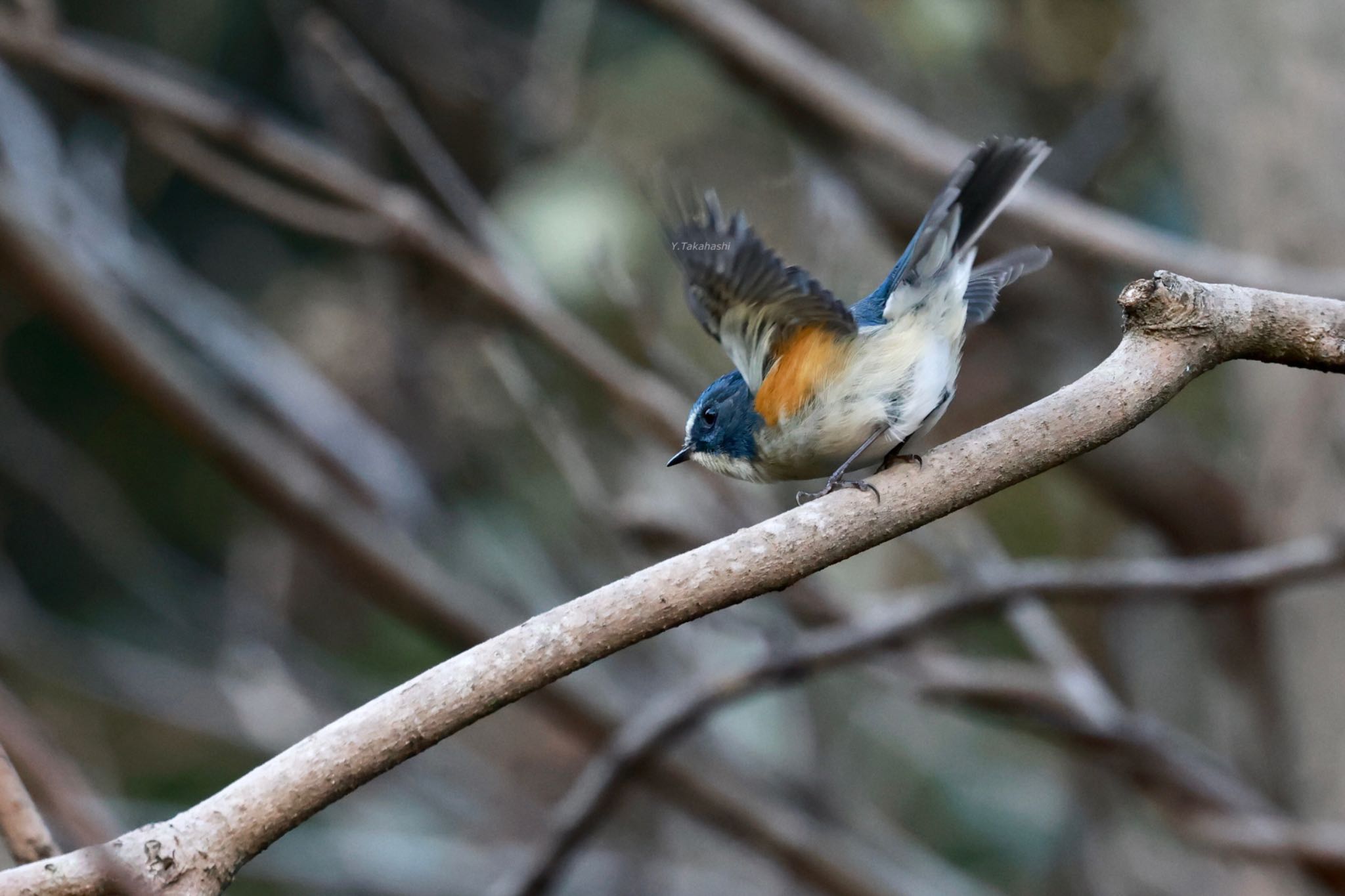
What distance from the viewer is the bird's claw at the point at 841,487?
1.46m

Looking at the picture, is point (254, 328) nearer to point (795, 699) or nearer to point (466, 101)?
point (466, 101)

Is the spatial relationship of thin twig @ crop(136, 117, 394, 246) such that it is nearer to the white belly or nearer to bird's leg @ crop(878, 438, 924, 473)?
the white belly

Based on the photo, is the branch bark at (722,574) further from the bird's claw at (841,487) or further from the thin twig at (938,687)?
the thin twig at (938,687)

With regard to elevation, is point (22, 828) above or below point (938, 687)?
below

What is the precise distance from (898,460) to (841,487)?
0.10m

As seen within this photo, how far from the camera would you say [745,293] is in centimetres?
191

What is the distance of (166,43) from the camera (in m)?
6.09

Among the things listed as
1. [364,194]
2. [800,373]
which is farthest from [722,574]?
[364,194]

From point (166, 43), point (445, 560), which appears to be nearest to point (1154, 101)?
point (445, 560)

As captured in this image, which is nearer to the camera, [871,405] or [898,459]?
[898,459]

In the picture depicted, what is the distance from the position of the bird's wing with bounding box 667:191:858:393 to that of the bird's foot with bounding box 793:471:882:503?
23 cm

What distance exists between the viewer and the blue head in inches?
83.0

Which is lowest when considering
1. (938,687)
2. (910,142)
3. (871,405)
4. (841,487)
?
(841,487)

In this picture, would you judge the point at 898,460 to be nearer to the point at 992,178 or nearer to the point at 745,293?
the point at 745,293
